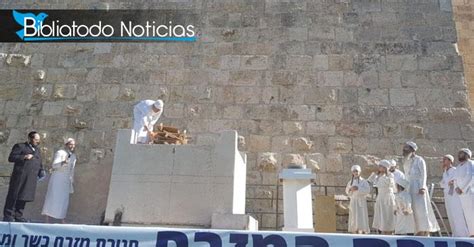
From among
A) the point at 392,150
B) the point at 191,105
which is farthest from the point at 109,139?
the point at 392,150

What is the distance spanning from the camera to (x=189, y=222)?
20.1 feet

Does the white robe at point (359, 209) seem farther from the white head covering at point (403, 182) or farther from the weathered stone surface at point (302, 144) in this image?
the weathered stone surface at point (302, 144)

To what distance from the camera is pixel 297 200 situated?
6664 millimetres

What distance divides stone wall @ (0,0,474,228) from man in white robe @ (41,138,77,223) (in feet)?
5.18

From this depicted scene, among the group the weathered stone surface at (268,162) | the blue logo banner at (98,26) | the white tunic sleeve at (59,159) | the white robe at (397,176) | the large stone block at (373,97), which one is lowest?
the white robe at (397,176)

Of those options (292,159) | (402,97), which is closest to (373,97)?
(402,97)

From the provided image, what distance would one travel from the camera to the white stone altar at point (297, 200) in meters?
6.51

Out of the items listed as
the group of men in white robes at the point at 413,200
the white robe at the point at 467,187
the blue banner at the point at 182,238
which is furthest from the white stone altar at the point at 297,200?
the white robe at the point at 467,187

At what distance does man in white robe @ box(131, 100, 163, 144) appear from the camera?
688cm

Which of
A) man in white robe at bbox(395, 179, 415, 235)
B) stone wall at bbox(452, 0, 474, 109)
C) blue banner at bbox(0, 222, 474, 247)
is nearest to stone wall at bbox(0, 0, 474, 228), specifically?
stone wall at bbox(452, 0, 474, 109)

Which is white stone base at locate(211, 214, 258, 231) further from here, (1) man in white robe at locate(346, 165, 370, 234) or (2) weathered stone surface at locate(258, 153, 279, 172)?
(2) weathered stone surface at locate(258, 153, 279, 172)

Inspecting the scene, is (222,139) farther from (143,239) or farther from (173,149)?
(143,239)

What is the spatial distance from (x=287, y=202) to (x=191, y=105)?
10.9 ft

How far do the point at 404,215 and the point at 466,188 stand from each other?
3.11ft
